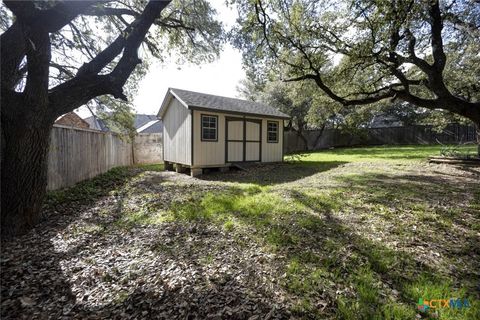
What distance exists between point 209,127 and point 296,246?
7.95 m

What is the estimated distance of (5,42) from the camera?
13.5 feet

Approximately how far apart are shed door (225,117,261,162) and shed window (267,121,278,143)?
25.2 inches

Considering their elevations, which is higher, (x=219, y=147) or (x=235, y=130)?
(x=235, y=130)

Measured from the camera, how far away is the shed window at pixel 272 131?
41.9ft

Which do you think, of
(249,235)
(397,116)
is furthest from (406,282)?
(397,116)

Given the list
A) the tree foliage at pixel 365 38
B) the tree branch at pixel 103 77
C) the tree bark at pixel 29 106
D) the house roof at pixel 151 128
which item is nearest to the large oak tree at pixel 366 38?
the tree foliage at pixel 365 38

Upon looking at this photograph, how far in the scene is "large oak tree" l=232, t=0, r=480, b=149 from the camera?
21.4ft

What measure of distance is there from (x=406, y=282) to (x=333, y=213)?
2033 mm

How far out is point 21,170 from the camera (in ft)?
13.5

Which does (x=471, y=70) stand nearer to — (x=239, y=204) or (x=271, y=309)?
(x=239, y=204)

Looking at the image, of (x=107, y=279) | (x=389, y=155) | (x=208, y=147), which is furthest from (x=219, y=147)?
(x=389, y=155)

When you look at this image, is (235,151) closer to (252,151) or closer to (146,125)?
(252,151)

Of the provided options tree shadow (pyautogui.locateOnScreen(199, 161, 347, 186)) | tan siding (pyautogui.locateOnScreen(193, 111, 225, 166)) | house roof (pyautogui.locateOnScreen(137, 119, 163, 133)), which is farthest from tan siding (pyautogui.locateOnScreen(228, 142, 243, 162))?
house roof (pyautogui.locateOnScreen(137, 119, 163, 133))

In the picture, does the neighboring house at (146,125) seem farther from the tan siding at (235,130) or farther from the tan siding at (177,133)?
the tan siding at (235,130)
